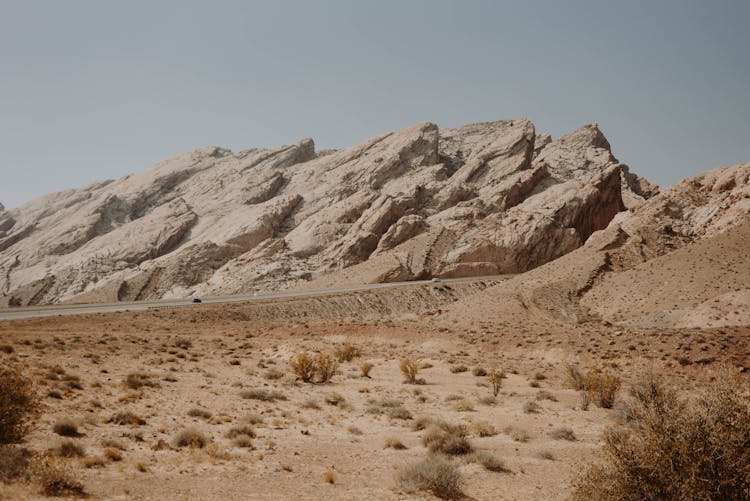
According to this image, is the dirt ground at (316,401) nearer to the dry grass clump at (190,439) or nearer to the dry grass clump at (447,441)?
Result: the dry grass clump at (190,439)

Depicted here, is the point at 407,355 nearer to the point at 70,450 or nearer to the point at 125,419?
the point at 125,419

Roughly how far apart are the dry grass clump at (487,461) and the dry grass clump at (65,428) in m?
9.21

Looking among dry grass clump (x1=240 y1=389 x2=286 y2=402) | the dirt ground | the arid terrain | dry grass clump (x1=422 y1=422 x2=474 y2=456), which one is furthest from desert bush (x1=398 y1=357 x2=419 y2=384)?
dry grass clump (x1=422 y1=422 x2=474 y2=456)

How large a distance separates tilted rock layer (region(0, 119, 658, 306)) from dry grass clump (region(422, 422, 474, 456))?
149 feet

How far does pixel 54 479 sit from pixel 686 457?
981 cm

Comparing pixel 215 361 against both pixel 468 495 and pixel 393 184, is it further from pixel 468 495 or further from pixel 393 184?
pixel 393 184

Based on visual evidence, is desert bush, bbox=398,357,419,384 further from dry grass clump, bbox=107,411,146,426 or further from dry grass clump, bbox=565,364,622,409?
dry grass clump, bbox=107,411,146,426

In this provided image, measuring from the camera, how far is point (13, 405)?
34.1 ft

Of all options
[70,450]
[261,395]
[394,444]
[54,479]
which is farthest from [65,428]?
[394,444]

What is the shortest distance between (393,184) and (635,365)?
63028 millimetres

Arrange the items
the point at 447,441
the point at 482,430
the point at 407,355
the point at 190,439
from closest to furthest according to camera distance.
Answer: the point at 190,439 < the point at 447,441 < the point at 482,430 < the point at 407,355

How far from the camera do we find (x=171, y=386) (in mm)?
17266

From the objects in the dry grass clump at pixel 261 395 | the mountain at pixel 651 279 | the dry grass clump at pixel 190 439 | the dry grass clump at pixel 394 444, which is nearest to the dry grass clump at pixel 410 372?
the dry grass clump at pixel 261 395

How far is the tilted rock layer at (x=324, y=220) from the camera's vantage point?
62.7 m
